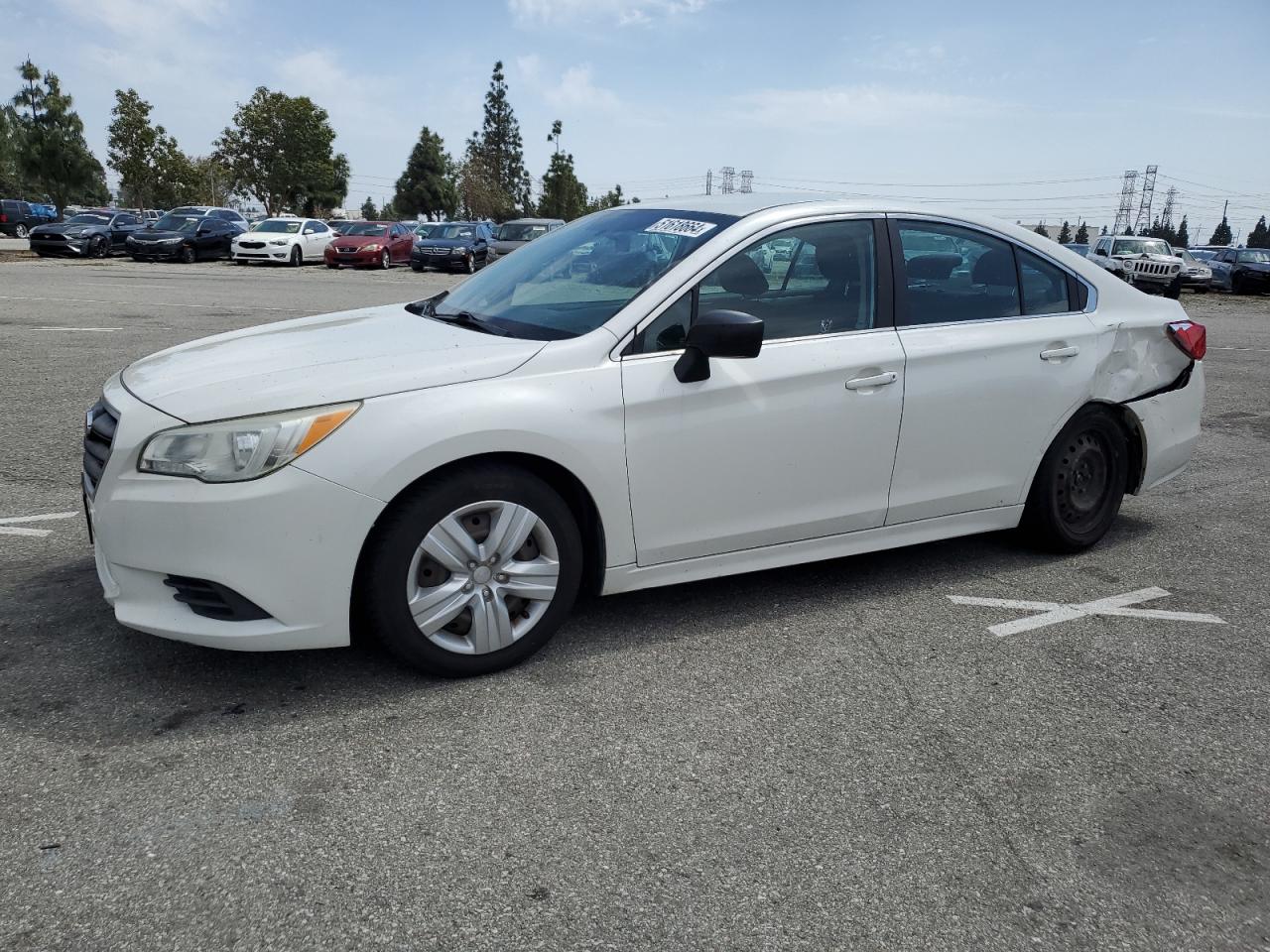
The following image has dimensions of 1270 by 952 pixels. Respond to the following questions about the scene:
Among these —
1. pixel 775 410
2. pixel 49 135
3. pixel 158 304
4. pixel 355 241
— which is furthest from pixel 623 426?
pixel 49 135

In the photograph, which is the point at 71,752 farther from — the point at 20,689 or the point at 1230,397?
the point at 1230,397

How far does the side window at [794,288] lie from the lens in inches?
152

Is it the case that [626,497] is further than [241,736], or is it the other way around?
[626,497]

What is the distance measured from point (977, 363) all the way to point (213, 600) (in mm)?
3036

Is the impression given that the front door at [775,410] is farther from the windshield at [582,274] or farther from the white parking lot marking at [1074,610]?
the white parking lot marking at [1074,610]

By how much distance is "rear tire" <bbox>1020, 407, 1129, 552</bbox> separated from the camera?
15.8ft

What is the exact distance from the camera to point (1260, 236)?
125 metres

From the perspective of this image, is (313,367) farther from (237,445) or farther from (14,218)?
(14,218)

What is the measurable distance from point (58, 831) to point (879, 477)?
9.82 ft

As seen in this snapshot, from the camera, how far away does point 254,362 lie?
365 centimetres

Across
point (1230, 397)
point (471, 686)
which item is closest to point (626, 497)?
point (471, 686)

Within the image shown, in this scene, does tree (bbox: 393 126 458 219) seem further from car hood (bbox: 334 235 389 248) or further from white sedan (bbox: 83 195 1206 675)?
white sedan (bbox: 83 195 1206 675)

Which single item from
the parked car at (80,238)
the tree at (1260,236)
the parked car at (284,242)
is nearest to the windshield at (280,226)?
the parked car at (284,242)

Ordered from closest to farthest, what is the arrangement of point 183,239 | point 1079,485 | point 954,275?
point 954,275, point 1079,485, point 183,239
